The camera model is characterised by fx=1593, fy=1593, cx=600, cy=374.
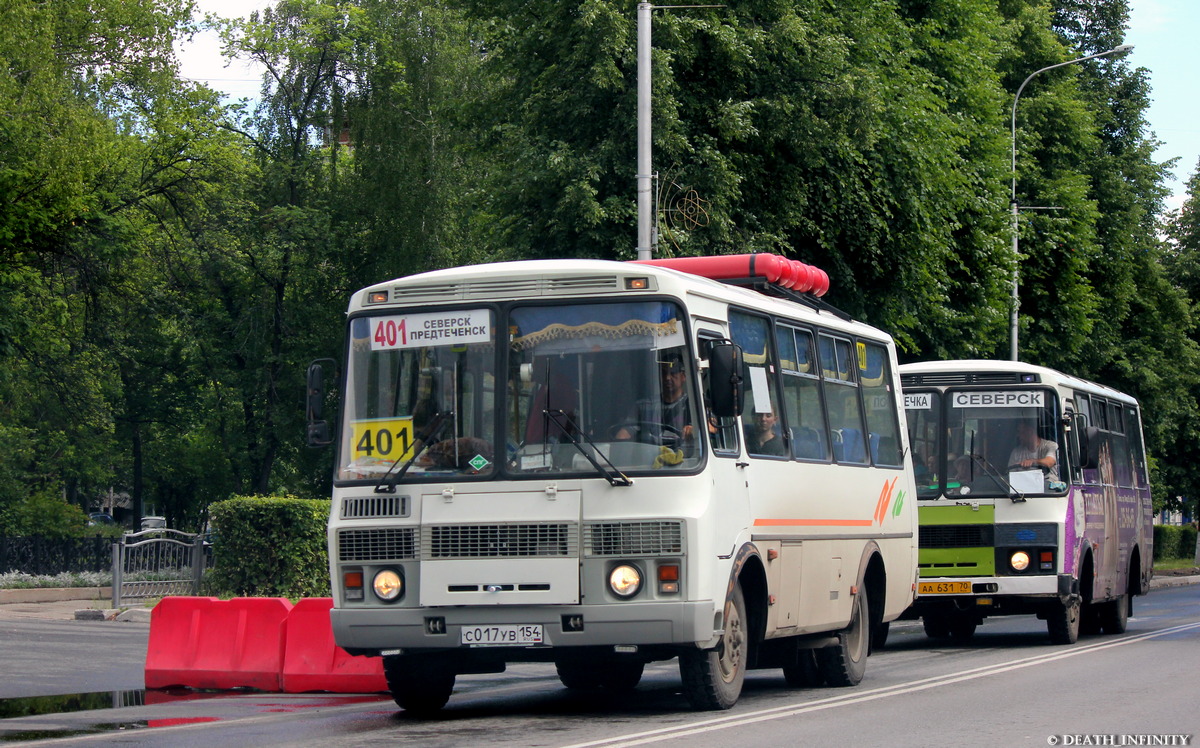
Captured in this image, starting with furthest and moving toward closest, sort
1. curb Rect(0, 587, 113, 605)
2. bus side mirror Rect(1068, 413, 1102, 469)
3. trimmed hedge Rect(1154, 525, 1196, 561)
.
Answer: trimmed hedge Rect(1154, 525, 1196, 561)
curb Rect(0, 587, 113, 605)
bus side mirror Rect(1068, 413, 1102, 469)

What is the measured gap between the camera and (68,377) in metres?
36.3

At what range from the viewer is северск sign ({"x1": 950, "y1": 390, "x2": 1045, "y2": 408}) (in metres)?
18.5

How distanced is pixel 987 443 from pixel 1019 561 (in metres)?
1.41

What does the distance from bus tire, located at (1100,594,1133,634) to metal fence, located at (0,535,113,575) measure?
19.1m

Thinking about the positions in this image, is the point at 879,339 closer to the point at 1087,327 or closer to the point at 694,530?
the point at 694,530

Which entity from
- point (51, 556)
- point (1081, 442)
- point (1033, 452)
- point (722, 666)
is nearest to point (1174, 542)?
point (51, 556)

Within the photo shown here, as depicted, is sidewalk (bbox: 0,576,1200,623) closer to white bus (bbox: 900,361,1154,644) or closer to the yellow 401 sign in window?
white bus (bbox: 900,361,1154,644)

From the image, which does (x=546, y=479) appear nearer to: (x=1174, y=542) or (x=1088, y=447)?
(x=1088, y=447)

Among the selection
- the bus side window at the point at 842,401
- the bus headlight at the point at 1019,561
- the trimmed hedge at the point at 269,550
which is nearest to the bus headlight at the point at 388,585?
the bus side window at the point at 842,401

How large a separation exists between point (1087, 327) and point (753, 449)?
3042 cm

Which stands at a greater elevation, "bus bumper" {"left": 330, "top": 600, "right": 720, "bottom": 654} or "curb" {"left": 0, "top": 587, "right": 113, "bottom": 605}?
"bus bumper" {"left": 330, "top": 600, "right": 720, "bottom": 654}

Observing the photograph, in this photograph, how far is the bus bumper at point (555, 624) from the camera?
995 centimetres

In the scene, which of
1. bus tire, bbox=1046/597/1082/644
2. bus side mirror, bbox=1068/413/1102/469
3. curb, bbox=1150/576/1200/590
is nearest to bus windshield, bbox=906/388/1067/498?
bus side mirror, bbox=1068/413/1102/469

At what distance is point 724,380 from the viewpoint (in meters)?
10.2
